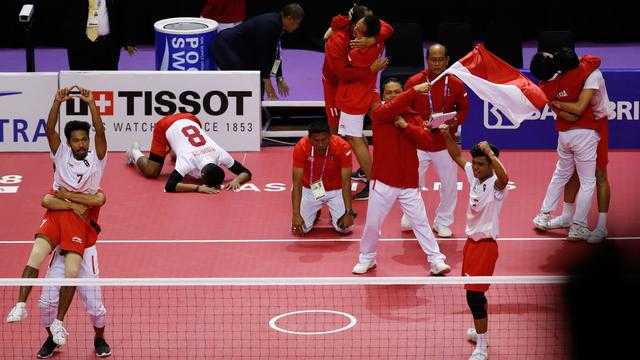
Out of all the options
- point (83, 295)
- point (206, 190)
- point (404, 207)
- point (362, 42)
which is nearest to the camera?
point (83, 295)

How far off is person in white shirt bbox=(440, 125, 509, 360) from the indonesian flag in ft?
5.60

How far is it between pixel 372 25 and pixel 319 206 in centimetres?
210

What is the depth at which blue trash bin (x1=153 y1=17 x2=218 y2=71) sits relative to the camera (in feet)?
51.2

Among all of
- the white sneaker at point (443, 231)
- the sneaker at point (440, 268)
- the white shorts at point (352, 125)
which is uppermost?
the white shorts at point (352, 125)

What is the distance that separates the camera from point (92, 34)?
15.9m

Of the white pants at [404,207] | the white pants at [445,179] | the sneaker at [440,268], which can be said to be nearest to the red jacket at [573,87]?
the white pants at [445,179]

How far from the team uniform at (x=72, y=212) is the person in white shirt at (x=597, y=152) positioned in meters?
4.80

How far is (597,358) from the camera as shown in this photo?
45.5 inches

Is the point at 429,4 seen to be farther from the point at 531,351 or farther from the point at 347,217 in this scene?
the point at 531,351

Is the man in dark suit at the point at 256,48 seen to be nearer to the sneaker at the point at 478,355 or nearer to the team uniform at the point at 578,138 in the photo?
the team uniform at the point at 578,138

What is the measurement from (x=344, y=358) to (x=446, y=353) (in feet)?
2.72

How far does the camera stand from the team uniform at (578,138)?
1100 centimetres

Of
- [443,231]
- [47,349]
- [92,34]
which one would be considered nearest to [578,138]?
[443,231]

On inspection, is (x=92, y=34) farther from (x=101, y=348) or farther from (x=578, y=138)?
(x=101, y=348)
